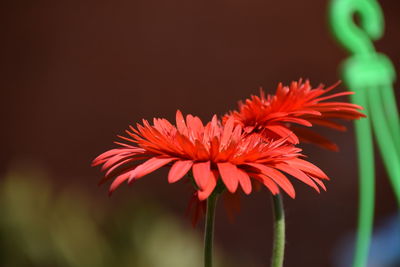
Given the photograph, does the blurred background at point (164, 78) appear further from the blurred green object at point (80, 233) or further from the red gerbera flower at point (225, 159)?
the red gerbera flower at point (225, 159)

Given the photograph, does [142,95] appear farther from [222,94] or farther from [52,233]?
[52,233]

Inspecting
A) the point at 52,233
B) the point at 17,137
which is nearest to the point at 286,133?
the point at 52,233

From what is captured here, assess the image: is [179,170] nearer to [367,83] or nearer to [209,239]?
[209,239]

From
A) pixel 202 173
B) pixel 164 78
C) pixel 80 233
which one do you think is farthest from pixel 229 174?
pixel 164 78

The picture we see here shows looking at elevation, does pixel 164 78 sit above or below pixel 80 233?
above

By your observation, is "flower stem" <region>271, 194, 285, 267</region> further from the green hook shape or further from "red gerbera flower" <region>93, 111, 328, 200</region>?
the green hook shape
